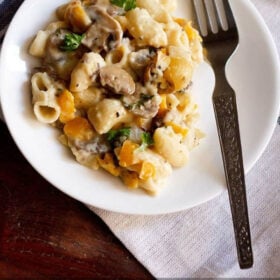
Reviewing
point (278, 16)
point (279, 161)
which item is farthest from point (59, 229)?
point (278, 16)

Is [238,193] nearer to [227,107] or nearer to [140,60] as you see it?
[227,107]

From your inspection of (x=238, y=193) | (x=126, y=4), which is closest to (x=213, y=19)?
(x=126, y=4)

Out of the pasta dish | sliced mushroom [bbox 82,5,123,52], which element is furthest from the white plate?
sliced mushroom [bbox 82,5,123,52]

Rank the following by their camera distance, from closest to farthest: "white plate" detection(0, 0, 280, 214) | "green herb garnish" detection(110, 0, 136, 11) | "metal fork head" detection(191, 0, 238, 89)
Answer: "white plate" detection(0, 0, 280, 214)
"green herb garnish" detection(110, 0, 136, 11)
"metal fork head" detection(191, 0, 238, 89)

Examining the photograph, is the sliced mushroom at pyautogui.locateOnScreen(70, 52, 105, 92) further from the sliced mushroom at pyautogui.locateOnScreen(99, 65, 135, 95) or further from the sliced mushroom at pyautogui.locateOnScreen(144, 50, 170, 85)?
the sliced mushroom at pyautogui.locateOnScreen(144, 50, 170, 85)

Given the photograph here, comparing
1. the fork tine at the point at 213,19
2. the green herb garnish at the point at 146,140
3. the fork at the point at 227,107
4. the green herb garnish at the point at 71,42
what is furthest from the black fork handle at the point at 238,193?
the green herb garnish at the point at 71,42
